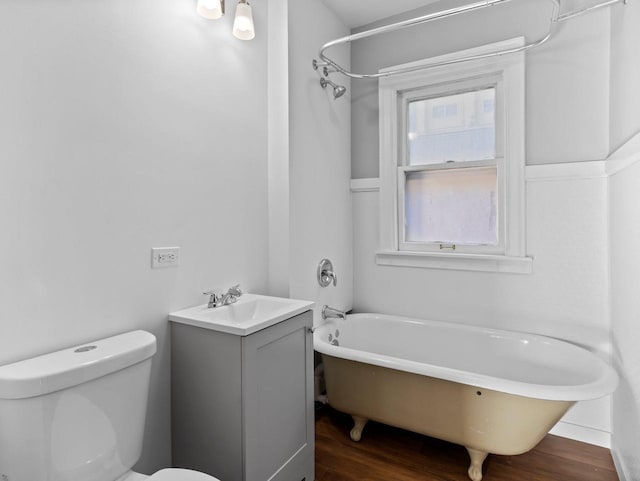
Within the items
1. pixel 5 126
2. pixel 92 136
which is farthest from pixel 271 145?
pixel 5 126

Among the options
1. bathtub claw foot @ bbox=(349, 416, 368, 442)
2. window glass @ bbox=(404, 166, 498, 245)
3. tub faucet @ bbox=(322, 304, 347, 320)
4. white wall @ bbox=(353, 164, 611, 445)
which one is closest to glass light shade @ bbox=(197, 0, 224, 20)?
window glass @ bbox=(404, 166, 498, 245)

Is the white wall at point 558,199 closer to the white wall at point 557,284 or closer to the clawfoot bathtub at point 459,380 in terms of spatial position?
the white wall at point 557,284

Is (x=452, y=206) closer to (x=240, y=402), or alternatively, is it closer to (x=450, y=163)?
(x=450, y=163)

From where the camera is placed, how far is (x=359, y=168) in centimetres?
284

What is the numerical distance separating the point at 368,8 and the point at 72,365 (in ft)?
8.81

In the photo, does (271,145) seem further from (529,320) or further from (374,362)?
(529,320)

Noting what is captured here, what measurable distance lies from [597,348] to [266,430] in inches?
73.1

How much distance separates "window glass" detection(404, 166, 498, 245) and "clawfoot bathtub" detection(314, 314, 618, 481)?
0.62 meters

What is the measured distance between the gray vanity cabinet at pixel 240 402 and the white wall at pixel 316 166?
25.5 inches

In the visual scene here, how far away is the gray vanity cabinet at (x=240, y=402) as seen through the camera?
138 cm

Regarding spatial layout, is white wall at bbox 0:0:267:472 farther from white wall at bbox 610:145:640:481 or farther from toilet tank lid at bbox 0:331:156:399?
white wall at bbox 610:145:640:481

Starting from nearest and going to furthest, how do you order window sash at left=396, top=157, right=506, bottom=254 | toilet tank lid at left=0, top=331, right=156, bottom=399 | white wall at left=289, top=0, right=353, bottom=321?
toilet tank lid at left=0, top=331, right=156, bottom=399
white wall at left=289, top=0, right=353, bottom=321
window sash at left=396, top=157, right=506, bottom=254

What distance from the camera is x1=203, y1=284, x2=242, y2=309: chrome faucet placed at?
5.48 feet

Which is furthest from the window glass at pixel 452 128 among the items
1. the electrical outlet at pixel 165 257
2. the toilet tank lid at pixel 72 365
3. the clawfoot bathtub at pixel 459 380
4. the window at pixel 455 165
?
the toilet tank lid at pixel 72 365
